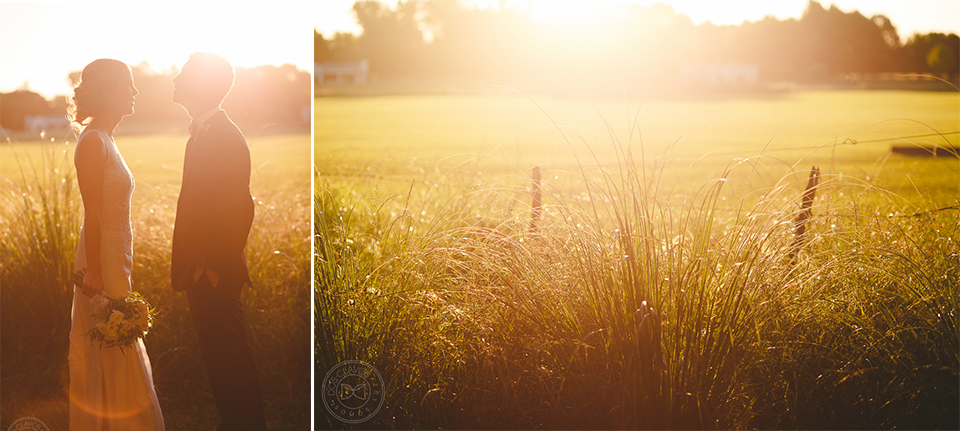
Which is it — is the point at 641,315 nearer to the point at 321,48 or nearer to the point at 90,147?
the point at 321,48

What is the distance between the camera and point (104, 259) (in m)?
2.81

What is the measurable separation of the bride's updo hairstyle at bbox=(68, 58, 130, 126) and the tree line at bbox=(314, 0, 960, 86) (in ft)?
3.04

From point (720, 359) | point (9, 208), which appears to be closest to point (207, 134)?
point (720, 359)

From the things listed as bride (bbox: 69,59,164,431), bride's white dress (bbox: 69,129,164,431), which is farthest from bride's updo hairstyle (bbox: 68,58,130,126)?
bride's white dress (bbox: 69,129,164,431)

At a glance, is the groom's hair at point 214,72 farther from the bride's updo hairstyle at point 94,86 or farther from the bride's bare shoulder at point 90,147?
the bride's bare shoulder at point 90,147

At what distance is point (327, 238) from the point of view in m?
2.97

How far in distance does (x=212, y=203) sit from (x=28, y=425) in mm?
1961

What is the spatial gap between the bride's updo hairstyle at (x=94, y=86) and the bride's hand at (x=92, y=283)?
72 cm

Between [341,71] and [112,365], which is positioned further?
[341,71]

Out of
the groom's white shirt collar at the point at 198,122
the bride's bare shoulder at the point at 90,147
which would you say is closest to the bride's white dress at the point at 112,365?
the bride's bare shoulder at the point at 90,147

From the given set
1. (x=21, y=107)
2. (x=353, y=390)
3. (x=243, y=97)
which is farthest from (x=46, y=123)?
(x=353, y=390)

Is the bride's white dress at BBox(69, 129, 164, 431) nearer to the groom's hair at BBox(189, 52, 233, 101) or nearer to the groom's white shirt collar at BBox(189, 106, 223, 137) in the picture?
the groom's white shirt collar at BBox(189, 106, 223, 137)

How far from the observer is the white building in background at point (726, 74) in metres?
3.53

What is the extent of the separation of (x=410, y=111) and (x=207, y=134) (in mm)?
35465
